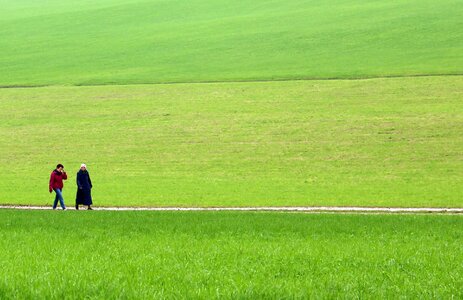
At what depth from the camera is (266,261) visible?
40.9ft

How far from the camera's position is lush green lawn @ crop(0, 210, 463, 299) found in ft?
32.3

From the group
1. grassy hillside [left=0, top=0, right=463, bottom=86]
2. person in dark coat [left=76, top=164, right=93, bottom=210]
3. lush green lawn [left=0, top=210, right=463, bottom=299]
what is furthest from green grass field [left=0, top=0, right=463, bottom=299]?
person in dark coat [left=76, top=164, right=93, bottom=210]

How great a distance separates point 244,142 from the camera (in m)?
42.8

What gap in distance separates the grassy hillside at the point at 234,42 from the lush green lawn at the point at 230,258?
1478 inches

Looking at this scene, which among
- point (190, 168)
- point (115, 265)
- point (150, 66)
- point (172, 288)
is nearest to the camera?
point (172, 288)

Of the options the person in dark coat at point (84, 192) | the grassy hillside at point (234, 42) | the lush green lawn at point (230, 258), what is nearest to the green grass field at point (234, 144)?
the lush green lawn at point (230, 258)

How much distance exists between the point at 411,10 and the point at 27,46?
30820 millimetres

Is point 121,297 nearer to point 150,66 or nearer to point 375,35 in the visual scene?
point 150,66

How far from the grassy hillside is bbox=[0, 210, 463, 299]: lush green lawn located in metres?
37.5

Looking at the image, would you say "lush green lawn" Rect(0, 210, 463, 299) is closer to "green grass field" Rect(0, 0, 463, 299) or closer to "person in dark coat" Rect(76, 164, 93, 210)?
"green grass field" Rect(0, 0, 463, 299)

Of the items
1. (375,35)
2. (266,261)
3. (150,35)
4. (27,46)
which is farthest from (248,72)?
(266,261)

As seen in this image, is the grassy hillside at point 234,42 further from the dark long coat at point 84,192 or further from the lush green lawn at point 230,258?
the lush green lawn at point 230,258

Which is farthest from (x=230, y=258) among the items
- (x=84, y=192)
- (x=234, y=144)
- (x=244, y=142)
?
(x=244, y=142)

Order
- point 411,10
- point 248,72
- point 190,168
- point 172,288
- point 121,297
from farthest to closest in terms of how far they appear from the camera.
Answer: point 411,10 < point 248,72 < point 190,168 < point 172,288 < point 121,297
